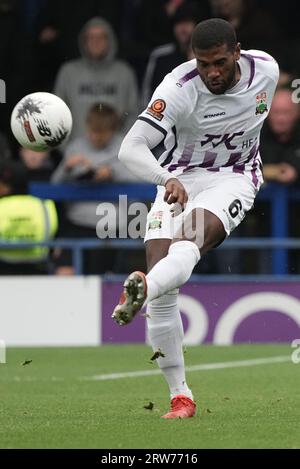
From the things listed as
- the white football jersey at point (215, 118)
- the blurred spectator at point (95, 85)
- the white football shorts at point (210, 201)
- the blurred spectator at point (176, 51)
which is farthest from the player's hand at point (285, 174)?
the white football shorts at point (210, 201)

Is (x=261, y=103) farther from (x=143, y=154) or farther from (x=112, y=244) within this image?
(x=112, y=244)

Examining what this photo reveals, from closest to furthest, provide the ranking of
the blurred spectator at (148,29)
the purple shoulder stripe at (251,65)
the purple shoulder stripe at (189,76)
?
the purple shoulder stripe at (189,76) → the purple shoulder stripe at (251,65) → the blurred spectator at (148,29)

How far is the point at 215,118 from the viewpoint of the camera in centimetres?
784

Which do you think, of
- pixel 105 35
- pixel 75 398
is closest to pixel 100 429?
pixel 75 398

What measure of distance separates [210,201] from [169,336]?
0.85 meters

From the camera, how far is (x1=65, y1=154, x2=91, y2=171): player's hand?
13562 mm

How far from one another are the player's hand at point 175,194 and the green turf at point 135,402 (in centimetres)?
124

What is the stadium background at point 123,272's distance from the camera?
11.3 metres

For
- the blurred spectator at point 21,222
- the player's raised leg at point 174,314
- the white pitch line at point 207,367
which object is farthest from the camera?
the blurred spectator at point 21,222

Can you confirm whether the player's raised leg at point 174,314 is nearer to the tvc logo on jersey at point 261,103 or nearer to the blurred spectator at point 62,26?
the tvc logo on jersey at point 261,103

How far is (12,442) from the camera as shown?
656 centimetres

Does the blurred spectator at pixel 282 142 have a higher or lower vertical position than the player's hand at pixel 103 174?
higher
